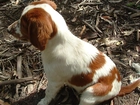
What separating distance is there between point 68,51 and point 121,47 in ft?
5.02

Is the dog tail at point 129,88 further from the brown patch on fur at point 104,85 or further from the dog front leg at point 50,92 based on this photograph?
the dog front leg at point 50,92

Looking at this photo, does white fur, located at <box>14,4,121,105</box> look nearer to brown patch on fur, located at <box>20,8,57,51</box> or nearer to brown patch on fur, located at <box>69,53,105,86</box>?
brown patch on fur, located at <box>69,53,105,86</box>

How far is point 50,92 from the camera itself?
4.16 metres

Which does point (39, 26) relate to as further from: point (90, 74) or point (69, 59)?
point (90, 74)

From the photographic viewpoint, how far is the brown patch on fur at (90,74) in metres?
3.75

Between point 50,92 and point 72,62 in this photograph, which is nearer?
point 72,62

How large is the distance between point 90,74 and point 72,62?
0.92ft

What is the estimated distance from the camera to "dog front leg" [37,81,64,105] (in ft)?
13.3

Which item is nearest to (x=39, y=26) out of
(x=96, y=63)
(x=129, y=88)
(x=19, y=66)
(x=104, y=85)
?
(x=96, y=63)

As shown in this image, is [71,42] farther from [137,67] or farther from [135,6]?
[135,6]

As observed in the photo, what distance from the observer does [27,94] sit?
4488 mm

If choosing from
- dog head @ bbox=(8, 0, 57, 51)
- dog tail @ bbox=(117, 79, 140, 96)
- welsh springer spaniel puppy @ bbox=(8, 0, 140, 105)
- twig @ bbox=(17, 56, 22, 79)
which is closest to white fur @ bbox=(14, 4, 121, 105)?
welsh springer spaniel puppy @ bbox=(8, 0, 140, 105)

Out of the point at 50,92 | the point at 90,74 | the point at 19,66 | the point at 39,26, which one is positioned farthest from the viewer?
the point at 19,66

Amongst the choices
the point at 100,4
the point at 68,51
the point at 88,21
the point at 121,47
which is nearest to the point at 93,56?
the point at 68,51
